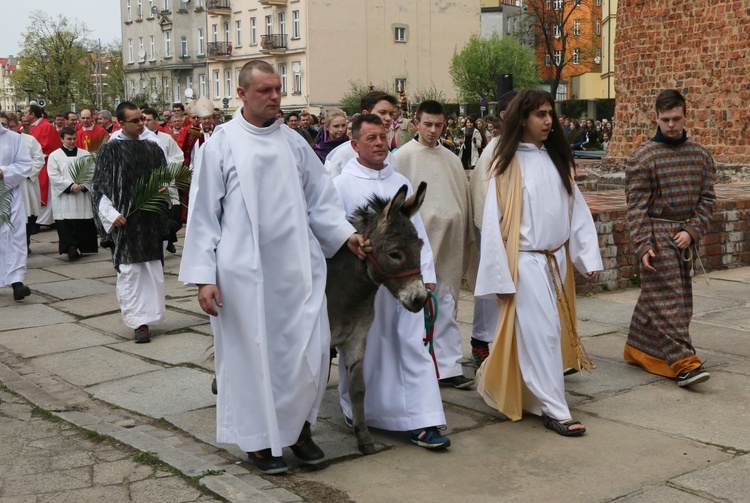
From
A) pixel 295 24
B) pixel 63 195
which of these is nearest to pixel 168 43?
pixel 295 24

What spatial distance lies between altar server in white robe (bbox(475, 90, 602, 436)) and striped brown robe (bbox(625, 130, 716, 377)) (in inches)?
34.2

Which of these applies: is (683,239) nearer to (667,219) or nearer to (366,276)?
(667,219)

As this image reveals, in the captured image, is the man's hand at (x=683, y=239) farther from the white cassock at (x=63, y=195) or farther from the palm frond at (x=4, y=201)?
the white cassock at (x=63, y=195)

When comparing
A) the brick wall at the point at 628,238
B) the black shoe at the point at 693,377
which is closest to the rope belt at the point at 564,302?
the black shoe at the point at 693,377

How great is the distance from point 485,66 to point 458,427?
5658 centimetres

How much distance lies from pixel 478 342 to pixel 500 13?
69.4m

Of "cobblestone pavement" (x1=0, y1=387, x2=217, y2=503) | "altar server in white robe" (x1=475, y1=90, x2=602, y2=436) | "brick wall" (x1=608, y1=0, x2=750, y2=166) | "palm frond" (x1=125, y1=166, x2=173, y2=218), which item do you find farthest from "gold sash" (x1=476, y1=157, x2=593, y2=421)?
"brick wall" (x1=608, y1=0, x2=750, y2=166)

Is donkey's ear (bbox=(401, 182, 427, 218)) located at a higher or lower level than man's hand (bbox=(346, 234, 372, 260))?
higher

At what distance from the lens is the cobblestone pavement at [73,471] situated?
498 cm

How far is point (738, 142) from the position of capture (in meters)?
19.6

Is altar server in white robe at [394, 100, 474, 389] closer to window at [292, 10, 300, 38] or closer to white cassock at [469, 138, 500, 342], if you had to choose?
white cassock at [469, 138, 500, 342]

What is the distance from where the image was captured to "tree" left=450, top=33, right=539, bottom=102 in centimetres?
6112

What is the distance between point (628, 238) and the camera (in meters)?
11.1

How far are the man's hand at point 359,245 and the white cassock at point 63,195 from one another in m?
9.63
